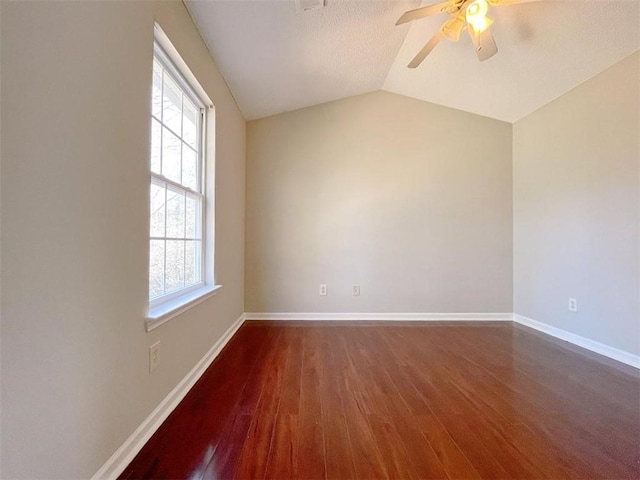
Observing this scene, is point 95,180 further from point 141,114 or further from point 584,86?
point 584,86

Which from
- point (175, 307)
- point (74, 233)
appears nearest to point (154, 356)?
point (175, 307)

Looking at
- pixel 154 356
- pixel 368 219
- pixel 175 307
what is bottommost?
pixel 154 356

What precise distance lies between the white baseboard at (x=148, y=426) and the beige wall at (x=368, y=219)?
1436 millimetres

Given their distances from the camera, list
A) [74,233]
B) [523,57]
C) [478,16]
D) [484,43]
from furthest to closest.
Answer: [523,57] → [484,43] → [478,16] → [74,233]

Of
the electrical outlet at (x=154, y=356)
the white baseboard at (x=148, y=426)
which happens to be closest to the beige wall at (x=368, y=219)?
the white baseboard at (x=148, y=426)

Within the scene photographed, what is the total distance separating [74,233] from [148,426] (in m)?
0.95

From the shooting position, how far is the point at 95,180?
1.00m

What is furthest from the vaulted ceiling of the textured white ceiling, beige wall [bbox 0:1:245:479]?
beige wall [bbox 0:1:245:479]

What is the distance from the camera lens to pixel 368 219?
3.28m

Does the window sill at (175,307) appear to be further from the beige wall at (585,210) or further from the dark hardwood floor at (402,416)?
the beige wall at (585,210)

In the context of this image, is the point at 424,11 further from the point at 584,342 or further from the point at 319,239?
the point at 584,342

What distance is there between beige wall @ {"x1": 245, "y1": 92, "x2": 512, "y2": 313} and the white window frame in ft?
3.43

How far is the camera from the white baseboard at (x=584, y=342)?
2.13 m

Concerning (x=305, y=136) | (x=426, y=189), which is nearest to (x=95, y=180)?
(x=305, y=136)
